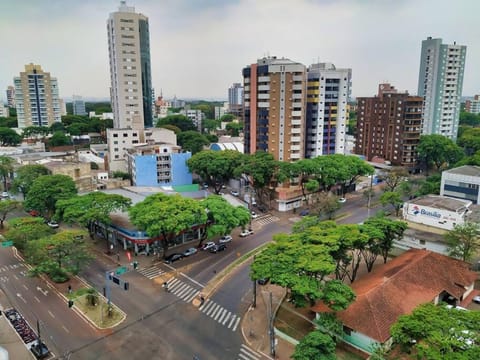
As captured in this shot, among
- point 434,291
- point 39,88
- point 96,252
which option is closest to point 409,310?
point 434,291

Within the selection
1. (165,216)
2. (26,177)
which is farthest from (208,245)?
(26,177)

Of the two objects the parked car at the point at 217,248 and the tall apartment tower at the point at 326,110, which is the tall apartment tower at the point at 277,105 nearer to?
the tall apartment tower at the point at 326,110

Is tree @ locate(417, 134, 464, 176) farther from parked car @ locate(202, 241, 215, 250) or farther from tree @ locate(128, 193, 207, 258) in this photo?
tree @ locate(128, 193, 207, 258)

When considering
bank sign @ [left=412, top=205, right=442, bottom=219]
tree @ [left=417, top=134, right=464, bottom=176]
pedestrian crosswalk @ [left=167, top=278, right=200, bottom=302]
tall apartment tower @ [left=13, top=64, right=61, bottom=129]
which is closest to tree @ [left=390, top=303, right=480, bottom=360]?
pedestrian crosswalk @ [left=167, top=278, right=200, bottom=302]

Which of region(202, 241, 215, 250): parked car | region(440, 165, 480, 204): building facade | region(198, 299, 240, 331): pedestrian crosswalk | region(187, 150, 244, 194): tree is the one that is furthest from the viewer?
region(187, 150, 244, 194): tree

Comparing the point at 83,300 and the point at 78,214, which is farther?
the point at 78,214

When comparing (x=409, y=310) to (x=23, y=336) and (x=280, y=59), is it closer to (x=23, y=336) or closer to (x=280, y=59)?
(x=23, y=336)

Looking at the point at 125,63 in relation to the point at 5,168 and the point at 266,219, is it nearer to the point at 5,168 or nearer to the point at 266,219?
the point at 5,168
